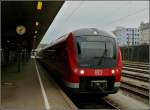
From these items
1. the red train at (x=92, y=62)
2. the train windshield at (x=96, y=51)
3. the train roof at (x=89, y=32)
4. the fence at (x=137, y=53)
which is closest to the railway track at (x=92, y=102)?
the red train at (x=92, y=62)

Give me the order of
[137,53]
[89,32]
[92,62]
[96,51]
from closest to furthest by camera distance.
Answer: [92,62], [96,51], [89,32], [137,53]

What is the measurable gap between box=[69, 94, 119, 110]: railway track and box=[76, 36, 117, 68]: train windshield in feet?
4.61

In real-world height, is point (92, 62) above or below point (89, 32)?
below

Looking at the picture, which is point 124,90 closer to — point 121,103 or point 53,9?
point 121,103

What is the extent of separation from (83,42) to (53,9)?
6.30 metres

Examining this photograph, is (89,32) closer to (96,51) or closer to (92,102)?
(96,51)

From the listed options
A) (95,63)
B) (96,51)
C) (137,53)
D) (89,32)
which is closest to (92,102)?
(95,63)

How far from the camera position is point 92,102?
41.2 ft

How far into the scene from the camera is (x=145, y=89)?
15.6m

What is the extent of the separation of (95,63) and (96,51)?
49 centimetres

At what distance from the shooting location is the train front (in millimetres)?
11719

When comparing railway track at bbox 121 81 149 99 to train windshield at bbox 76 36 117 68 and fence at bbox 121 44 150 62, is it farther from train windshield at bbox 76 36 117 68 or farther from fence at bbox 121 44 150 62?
fence at bbox 121 44 150 62

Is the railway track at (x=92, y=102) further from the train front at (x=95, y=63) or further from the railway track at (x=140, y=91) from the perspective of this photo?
the railway track at (x=140, y=91)

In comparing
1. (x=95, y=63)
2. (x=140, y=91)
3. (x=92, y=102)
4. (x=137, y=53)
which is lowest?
(x=92, y=102)
